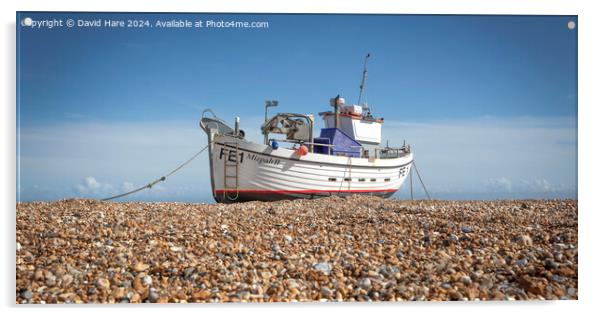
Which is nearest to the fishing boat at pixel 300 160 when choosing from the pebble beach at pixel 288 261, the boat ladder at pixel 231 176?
the boat ladder at pixel 231 176

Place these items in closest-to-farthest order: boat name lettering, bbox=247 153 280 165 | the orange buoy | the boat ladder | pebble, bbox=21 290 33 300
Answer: pebble, bbox=21 290 33 300 → the boat ladder → boat name lettering, bbox=247 153 280 165 → the orange buoy

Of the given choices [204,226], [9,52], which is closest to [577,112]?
[204,226]

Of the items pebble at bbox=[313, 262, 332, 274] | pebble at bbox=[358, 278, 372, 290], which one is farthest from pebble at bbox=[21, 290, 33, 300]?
pebble at bbox=[358, 278, 372, 290]

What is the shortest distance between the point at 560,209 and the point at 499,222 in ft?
9.34

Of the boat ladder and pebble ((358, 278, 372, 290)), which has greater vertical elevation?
the boat ladder

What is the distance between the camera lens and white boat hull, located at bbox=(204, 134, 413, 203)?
48.9 feet

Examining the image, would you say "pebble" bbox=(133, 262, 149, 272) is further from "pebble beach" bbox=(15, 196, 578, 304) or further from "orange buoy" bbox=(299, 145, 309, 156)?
"orange buoy" bbox=(299, 145, 309, 156)

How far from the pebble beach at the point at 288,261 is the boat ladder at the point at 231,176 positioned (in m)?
7.02

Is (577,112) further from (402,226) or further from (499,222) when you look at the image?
(402,226)

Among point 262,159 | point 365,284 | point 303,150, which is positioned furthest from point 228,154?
point 365,284

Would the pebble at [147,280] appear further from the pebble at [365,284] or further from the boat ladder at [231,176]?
the boat ladder at [231,176]

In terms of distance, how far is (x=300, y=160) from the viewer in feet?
52.3

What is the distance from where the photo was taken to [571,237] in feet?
20.9

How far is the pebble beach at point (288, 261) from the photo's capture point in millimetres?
4711
